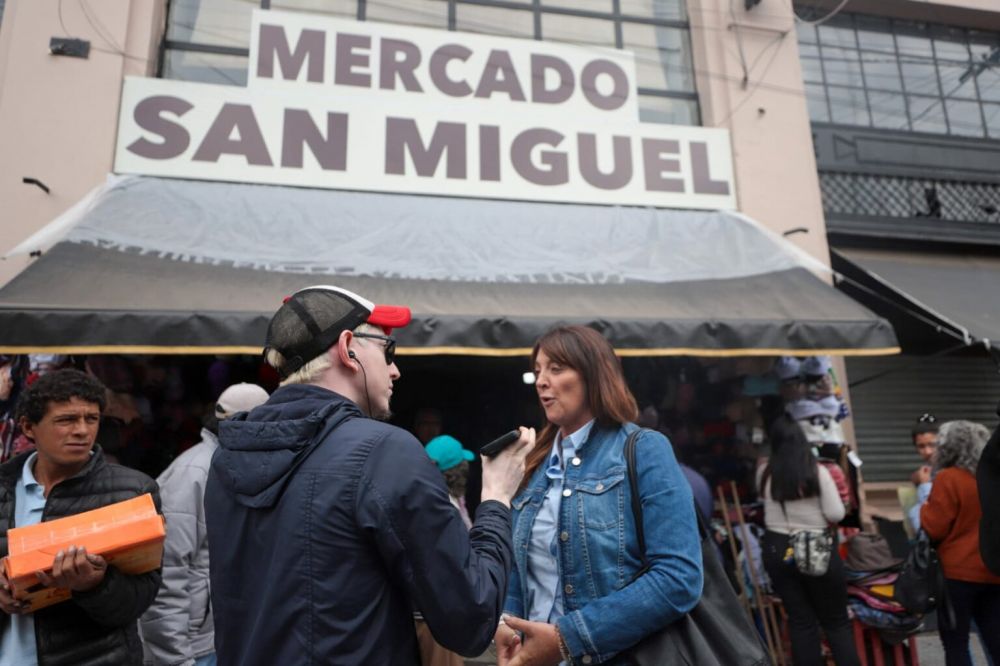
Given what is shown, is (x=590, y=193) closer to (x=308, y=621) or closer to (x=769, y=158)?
(x=769, y=158)

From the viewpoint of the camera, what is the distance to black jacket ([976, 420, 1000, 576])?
12.2 feet

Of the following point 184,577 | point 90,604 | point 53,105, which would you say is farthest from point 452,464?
point 53,105

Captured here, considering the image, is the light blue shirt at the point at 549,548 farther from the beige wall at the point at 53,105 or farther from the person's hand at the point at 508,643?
the beige wall at the point at 53,105

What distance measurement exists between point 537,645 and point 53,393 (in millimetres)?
2264

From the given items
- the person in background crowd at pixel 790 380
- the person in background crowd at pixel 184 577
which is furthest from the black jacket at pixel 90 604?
the person in background crowd at pixel 790 380

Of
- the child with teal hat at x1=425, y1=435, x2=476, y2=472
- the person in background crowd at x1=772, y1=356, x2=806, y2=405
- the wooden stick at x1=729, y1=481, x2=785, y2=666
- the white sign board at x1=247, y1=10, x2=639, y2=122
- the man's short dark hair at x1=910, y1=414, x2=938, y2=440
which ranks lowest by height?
the wooden stick at x1=729, y1=481, x2=785, y2=666

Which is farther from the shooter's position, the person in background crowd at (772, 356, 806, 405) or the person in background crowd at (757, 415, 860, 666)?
the person in background crowd at (772, 356, 806, 405)

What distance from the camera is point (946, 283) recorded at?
7594 mm

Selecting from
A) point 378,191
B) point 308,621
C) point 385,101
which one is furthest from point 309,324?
point 385,101

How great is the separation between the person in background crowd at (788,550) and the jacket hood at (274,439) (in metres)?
4.07

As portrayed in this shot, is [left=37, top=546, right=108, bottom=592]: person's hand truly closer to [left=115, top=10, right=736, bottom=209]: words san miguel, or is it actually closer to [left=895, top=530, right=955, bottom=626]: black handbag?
[left=895, top=530, right=955, bottom=626]: black handbag

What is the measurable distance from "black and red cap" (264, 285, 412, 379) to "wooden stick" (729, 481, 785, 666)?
474 cm

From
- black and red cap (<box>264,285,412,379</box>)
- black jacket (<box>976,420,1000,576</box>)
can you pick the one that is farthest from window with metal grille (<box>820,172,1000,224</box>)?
black and red cap (<box>264,285,412,379</box>)

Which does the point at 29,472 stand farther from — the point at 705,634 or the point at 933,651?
the point at 933,651
